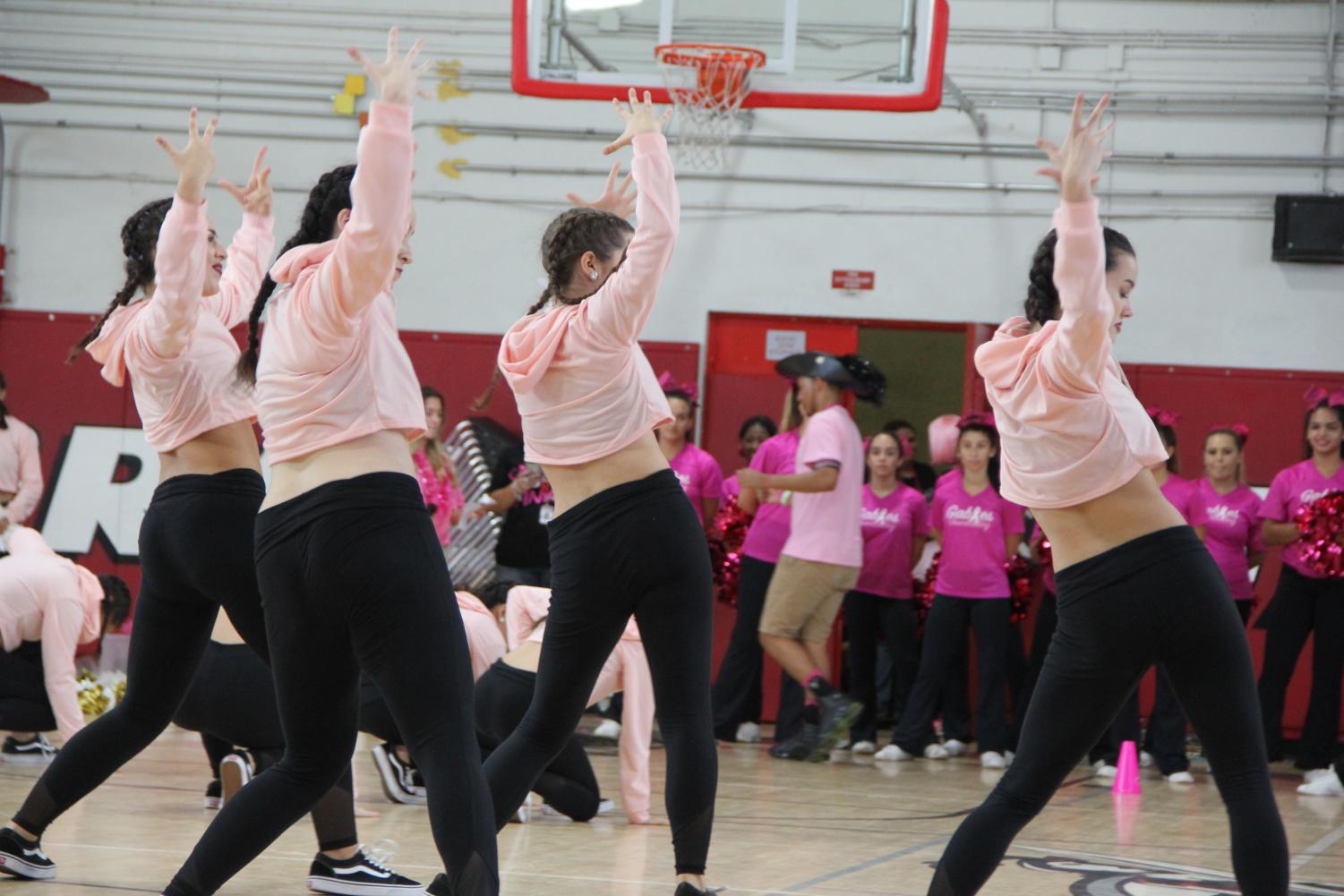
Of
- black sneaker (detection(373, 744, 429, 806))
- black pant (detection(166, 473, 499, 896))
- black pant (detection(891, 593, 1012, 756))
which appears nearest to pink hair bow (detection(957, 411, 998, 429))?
black pant (detection(891, 593, 1012, 756))

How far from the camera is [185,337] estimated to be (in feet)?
13.1

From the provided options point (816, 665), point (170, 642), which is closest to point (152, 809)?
point (170, 642)

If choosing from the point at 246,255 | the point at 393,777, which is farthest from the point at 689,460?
the point at 246,255

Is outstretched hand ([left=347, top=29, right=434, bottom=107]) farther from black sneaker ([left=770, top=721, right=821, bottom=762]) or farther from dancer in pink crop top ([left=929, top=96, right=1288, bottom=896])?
black sneaker ([left=770, top=721, right=821, bottom=762])

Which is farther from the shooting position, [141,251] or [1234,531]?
[1234,531]

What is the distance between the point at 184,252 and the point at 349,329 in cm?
91

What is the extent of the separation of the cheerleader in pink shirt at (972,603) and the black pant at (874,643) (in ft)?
1.04

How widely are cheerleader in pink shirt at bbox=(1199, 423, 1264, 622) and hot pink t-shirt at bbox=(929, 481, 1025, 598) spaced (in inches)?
37.2

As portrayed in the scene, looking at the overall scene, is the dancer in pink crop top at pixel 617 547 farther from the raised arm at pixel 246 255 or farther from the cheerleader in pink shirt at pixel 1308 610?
the cheerleader in pink shirt at pixel 1308 610

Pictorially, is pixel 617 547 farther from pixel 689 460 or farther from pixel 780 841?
pixel 689 460

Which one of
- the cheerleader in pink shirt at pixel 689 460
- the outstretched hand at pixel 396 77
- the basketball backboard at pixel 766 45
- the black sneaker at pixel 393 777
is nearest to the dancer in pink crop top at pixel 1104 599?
the outstretched hand at pixel 396 77

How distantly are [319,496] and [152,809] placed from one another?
9.43ft

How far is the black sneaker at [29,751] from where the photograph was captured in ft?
21.7

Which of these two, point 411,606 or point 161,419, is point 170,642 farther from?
point 411,606
